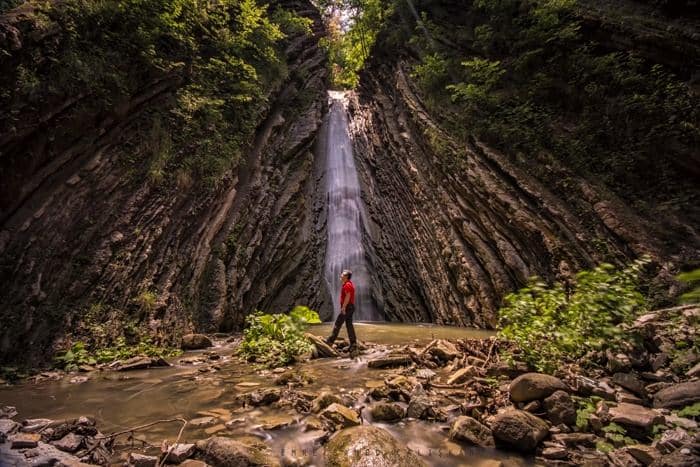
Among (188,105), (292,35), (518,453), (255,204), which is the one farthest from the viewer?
(292,35)

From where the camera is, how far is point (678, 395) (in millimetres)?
3398

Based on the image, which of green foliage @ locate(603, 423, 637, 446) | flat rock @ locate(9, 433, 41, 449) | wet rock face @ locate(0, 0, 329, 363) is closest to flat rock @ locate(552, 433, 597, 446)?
green foliage @ locate(603, 423, 637, 446)

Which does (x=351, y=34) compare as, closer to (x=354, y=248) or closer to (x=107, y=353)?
(x=354, y=248)

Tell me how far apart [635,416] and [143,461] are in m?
4.52

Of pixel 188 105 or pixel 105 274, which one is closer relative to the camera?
pixel 105 274

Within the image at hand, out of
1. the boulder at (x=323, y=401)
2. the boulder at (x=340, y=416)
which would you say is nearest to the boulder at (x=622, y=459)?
the boulder at (x=340, y=416)

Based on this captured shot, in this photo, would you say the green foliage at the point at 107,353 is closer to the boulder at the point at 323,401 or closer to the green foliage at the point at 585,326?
the boulder at the point at 323,401

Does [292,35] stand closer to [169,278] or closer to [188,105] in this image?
[188,105]

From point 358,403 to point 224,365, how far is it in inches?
133

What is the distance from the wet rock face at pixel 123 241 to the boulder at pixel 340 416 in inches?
230

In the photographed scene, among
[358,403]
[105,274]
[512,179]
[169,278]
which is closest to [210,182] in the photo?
[169,278]

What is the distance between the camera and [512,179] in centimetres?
1132

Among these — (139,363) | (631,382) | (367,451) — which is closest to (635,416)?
(631,382)

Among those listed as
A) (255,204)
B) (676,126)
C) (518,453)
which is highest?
(676,126)
